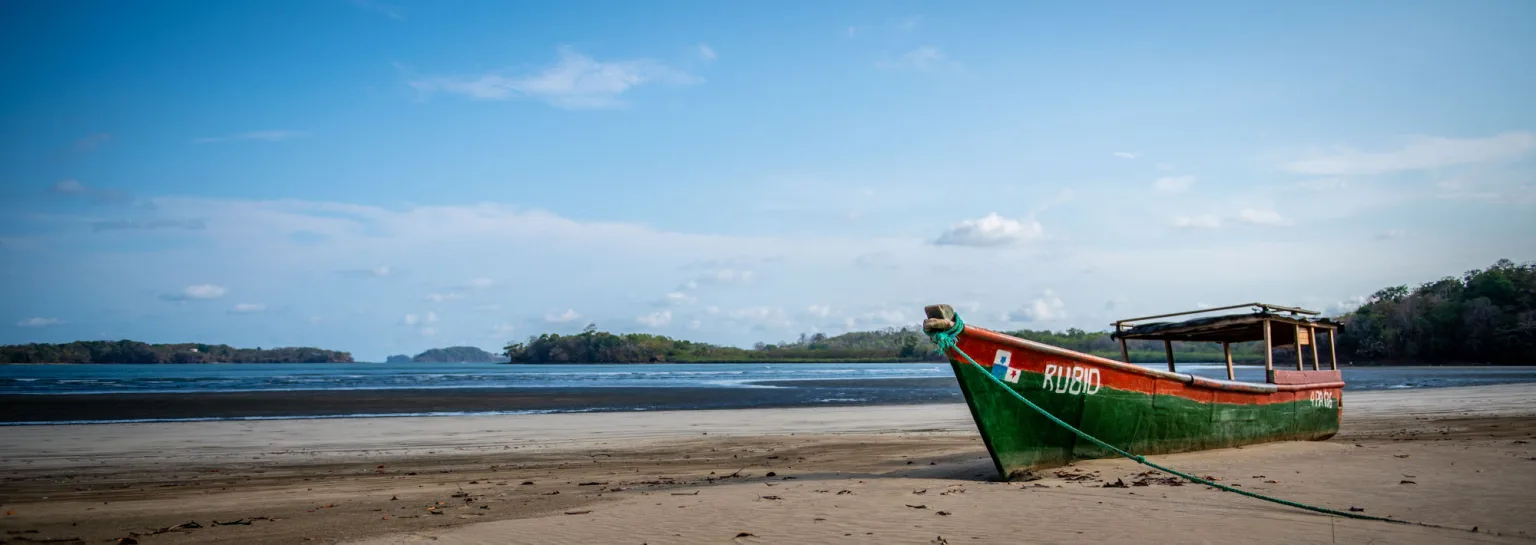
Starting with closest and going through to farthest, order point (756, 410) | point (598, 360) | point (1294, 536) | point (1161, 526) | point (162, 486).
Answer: point (1294, 536), point (1161, 526), point (162, 486), point (756, 410), point (598, 360)

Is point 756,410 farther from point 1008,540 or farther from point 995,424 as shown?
point 1008,540

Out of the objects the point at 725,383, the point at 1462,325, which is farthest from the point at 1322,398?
the point at 1462,325

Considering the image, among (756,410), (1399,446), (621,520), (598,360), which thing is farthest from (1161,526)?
(598,360)

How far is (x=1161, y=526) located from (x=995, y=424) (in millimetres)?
2925

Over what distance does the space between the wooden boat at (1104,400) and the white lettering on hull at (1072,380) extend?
0.01 meters

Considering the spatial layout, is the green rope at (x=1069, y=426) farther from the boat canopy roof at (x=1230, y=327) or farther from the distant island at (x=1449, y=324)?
the distant island at (x=1449, y=324)

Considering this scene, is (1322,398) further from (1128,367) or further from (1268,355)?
(1128,367)

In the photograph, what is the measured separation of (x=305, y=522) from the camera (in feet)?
27.5

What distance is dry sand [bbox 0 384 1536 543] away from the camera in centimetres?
720

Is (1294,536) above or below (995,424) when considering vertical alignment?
below

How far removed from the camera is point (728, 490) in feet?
31.9

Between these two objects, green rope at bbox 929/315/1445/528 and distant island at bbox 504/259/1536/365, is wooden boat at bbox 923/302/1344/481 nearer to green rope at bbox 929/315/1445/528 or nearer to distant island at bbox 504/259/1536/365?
green rope at bbox 929/315/1445/528

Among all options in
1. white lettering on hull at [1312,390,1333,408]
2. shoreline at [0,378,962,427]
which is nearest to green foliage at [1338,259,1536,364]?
shoreline at [0,378,962,427]

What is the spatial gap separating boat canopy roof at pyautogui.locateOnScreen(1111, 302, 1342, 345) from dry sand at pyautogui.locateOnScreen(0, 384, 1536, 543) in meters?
1.93
